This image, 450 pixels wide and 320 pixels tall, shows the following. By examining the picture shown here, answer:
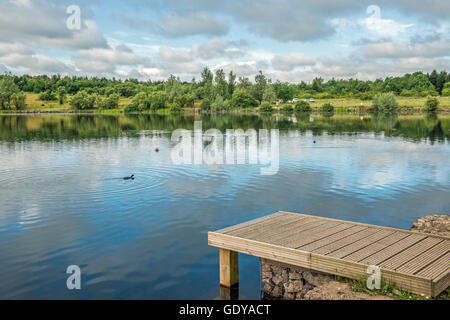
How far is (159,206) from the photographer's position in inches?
849

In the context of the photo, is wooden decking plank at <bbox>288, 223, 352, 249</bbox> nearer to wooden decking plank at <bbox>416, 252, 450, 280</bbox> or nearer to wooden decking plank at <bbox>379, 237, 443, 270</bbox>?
wooden decking plank at <bbox>379, 237, 443, 270</bbox>

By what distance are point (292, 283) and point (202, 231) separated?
6714mm

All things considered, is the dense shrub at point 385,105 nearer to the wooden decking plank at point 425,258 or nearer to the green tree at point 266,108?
the green tree at point 266,108

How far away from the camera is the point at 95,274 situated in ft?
44.0

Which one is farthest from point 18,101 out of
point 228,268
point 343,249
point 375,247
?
point 375,247

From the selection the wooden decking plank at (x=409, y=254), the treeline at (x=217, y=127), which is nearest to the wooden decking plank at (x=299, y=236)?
the wooden decking plank at (x=409, y=254)

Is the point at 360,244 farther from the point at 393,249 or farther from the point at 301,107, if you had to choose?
the point at 301,107

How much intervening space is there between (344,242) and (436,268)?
2550mm

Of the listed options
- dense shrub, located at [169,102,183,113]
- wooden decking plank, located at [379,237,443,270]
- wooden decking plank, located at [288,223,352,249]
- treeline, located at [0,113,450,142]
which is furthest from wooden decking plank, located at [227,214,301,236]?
dense shrub, located at [169,102,183,113]

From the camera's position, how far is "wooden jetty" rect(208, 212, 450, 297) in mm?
9773

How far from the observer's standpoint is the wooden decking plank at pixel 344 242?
11.1 metres

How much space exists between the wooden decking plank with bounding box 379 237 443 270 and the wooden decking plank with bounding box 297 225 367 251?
1768 mm

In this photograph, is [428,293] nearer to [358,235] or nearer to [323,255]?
[323,255]
